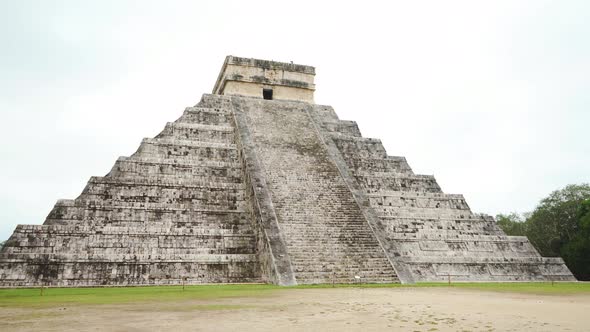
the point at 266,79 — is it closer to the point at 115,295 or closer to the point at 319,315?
the point at 115,295

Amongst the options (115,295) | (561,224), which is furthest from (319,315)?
(561,224)

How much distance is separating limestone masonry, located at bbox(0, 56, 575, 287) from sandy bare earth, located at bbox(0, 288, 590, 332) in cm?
406

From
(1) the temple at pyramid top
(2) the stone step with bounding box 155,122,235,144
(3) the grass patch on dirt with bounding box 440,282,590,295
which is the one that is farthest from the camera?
(1) the temple at pyramid top

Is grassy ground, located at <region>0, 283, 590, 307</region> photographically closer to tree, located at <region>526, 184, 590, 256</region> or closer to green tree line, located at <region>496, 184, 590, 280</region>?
green tree line, located at <region>496, 184, 590, 280</region>

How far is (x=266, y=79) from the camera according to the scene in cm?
2319

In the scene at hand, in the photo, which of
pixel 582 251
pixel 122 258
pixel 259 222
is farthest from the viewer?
pixel 582 251

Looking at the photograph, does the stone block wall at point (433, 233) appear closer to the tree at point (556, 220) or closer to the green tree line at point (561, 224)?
the green tree line at point (561, 224)

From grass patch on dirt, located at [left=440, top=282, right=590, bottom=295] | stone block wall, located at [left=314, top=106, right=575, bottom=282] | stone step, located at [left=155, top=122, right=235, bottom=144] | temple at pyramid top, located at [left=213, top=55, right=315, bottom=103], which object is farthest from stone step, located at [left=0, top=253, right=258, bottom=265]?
temple at pyramid top, located at [left=213, top=55, right=315, bottom=103]

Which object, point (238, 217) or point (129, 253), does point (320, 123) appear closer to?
point (238, 217)

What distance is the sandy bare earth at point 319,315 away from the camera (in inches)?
226

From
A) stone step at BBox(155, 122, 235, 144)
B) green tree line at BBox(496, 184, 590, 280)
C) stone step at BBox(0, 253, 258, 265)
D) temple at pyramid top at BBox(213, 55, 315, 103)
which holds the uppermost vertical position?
temple at pyramid top at BBox(213, 55, 315, 103)

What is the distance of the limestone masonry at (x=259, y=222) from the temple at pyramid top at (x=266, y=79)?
9.15 ft

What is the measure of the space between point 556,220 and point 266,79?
60.9ft

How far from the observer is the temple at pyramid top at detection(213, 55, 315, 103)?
2277 cm
